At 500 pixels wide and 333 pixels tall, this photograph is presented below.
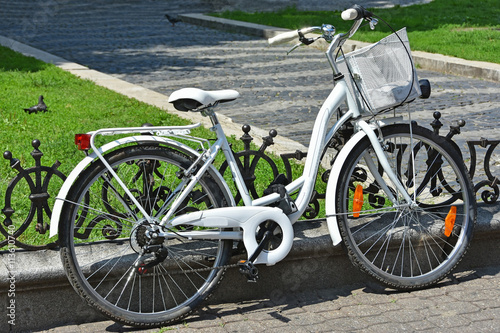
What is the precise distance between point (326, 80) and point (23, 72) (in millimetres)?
4288

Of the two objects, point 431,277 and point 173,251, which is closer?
point 173,251

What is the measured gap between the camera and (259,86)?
10.2m

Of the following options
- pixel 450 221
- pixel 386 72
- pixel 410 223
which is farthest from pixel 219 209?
pixel 450 221

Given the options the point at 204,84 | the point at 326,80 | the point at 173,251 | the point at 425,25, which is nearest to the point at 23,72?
the point at 204,84

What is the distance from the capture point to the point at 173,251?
411cm

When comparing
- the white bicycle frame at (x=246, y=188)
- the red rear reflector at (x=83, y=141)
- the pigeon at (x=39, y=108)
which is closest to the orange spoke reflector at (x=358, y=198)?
the white bicycle frame at (x=246, y=188)

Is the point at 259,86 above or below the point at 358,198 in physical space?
above

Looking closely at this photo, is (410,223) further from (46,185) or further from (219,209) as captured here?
(46,185)

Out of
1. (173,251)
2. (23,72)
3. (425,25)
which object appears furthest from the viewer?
(425,25)

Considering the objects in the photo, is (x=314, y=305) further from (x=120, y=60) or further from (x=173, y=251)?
(x=120, y=60)

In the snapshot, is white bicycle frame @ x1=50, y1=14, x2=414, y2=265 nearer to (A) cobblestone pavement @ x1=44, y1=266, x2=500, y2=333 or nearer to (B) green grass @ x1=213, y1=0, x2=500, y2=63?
(A) cobblestone pavement @ x1=44, y1=266, x2=500, y2=333

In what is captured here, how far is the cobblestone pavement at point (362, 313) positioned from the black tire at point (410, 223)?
14 cm

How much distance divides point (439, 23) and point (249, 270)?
536 inches

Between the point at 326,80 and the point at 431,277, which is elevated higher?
the point at 326,80
